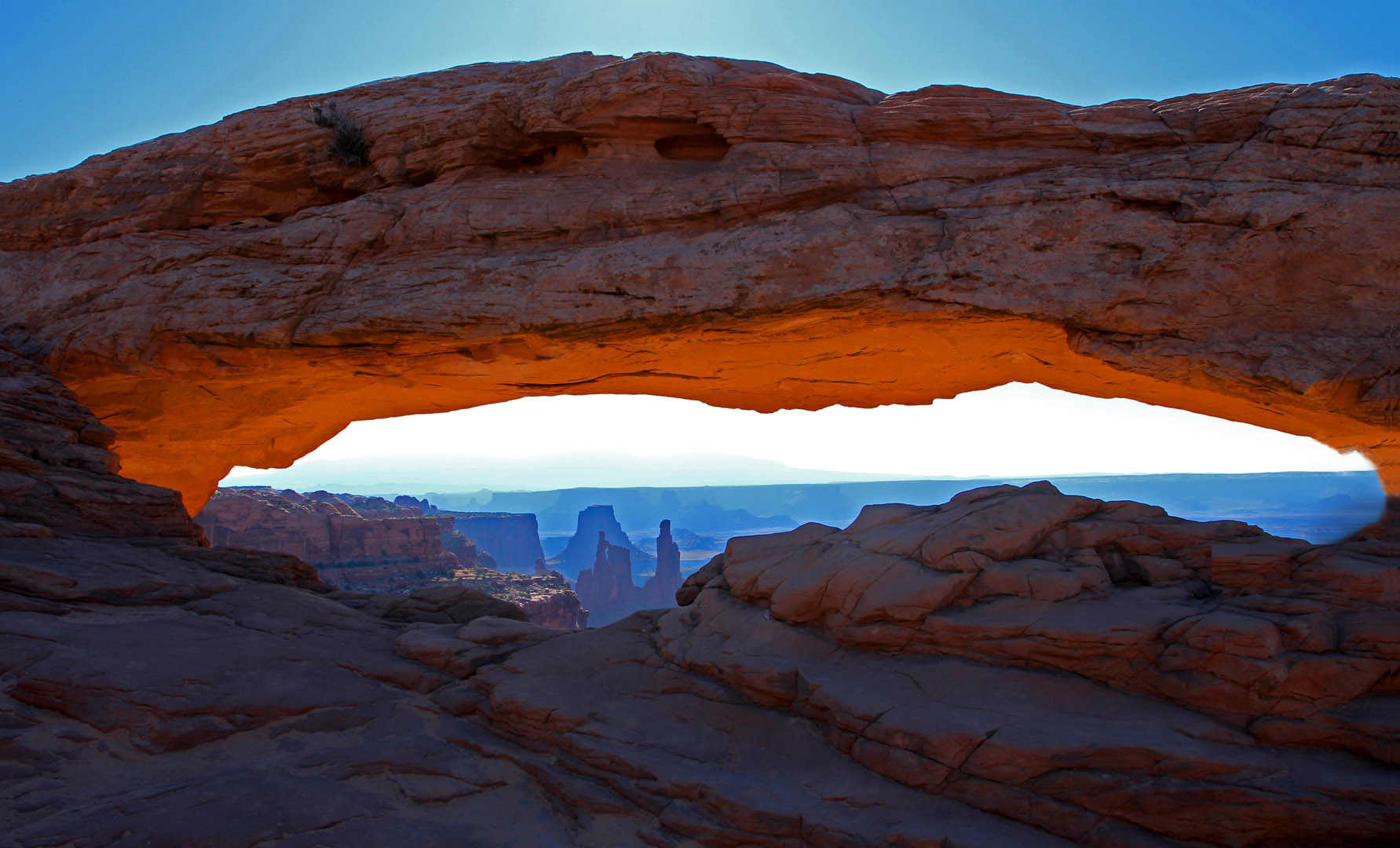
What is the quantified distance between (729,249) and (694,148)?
273 cm

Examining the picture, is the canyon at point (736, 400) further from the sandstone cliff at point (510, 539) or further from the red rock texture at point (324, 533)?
the sandstone cliff at point (510, 539)

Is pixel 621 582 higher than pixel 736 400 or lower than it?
lower

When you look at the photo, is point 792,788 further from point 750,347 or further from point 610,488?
point 610,488

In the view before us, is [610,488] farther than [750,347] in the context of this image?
Yes

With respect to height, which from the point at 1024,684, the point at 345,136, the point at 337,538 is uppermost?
the point at 345,136

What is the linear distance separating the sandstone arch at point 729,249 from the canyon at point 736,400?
0.24 ft

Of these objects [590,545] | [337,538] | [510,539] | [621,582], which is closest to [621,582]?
[621,582]

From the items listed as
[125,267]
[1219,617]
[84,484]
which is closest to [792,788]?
[1219,617]

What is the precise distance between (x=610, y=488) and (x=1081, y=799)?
160 m

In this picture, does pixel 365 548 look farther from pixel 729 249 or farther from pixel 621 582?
pixel 729 249

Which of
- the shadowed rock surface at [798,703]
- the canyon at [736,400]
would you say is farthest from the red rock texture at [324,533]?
the shadowed rock surface at [798,703]

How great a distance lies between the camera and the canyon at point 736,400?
7379 mm

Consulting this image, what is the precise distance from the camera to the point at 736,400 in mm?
16609

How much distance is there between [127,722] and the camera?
8.16 meters
